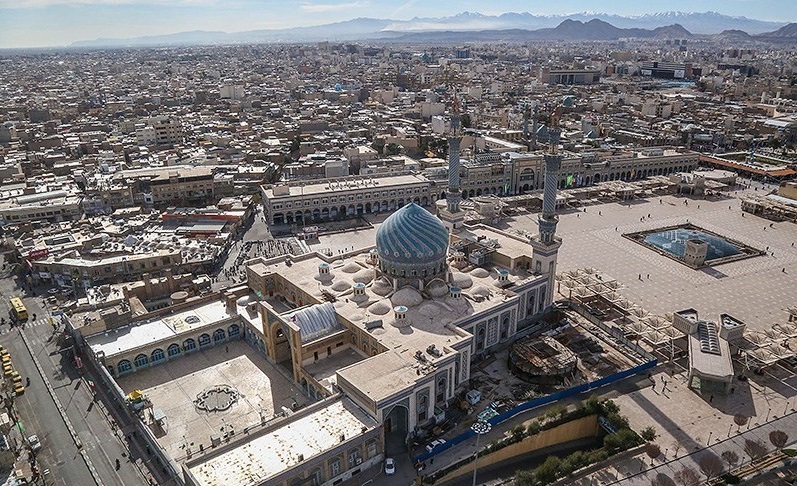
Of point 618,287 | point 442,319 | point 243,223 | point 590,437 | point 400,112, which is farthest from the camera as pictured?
point 400,112

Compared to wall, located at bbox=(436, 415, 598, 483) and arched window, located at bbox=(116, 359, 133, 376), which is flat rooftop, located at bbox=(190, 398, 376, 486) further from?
arched window, located at bbox=(116, 359, 133, 376)

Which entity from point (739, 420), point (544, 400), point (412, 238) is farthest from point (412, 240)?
point (739, 420)

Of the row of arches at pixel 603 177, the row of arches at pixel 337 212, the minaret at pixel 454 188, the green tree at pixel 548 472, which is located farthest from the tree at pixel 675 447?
the row of arches at pixel 603 177

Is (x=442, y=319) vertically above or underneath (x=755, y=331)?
above

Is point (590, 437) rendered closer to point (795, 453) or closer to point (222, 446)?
point (795, 453)

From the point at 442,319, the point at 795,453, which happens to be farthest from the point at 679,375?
the point at 442,319

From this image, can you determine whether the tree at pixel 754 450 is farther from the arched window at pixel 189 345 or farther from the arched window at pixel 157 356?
the arched window at pixel 157 356
